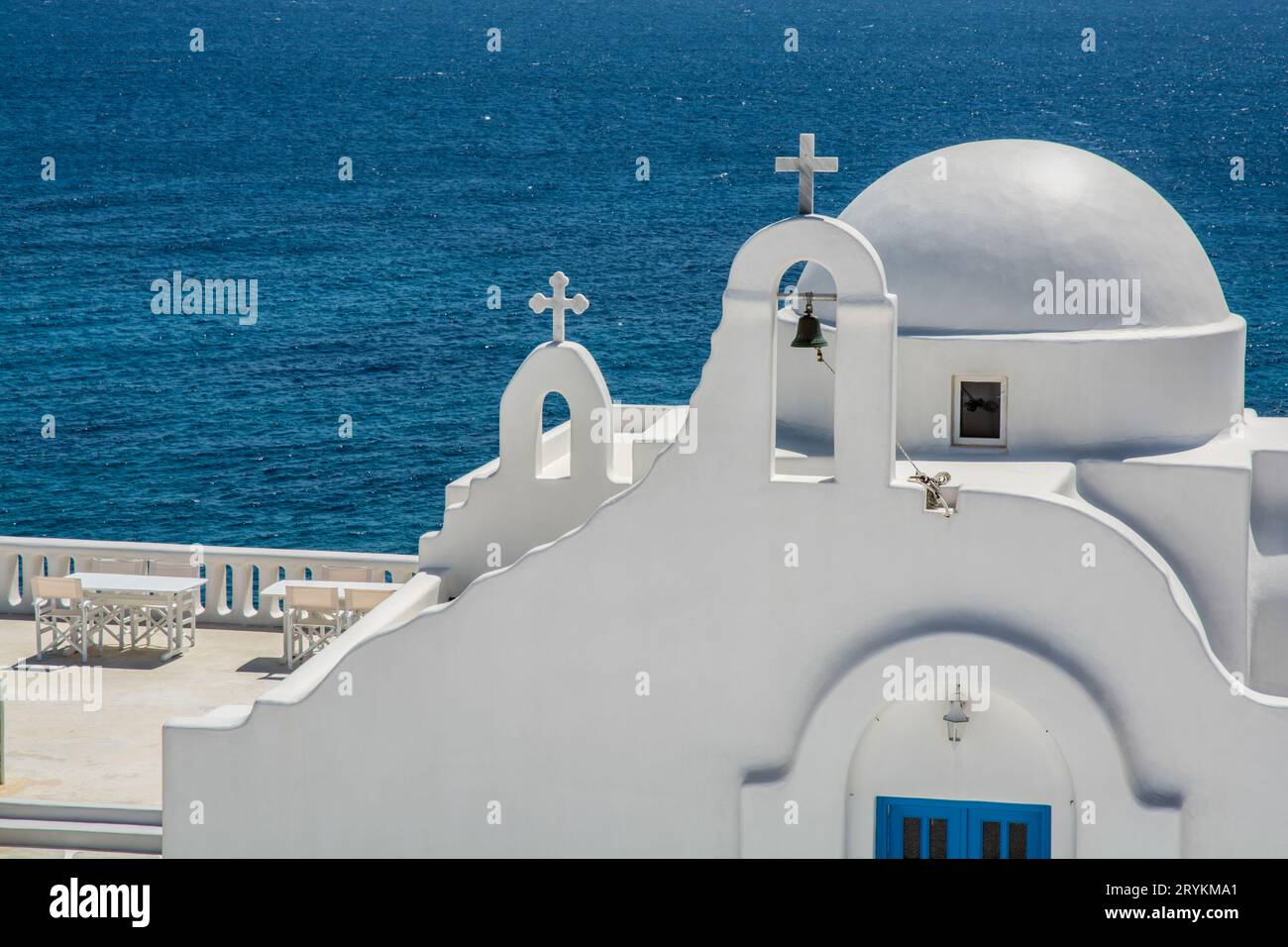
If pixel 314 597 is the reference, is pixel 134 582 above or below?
above

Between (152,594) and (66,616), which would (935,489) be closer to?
(152,594)

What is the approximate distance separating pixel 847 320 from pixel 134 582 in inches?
492

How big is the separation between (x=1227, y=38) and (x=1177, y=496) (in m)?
193

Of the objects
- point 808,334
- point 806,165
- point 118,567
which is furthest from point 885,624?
point 118,567

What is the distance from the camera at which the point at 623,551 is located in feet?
55.7

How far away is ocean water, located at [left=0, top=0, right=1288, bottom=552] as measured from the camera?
6231 centimetres

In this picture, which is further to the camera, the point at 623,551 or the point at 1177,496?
the point at 1177,496

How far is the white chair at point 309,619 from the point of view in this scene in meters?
24.3

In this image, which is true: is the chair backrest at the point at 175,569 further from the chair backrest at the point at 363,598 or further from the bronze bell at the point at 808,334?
the bronze bell at the point at 808,334

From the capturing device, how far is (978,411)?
18984 mm

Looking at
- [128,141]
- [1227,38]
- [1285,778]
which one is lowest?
[1285,778]

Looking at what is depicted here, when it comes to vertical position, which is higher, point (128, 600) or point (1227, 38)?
point (1227, 38)
